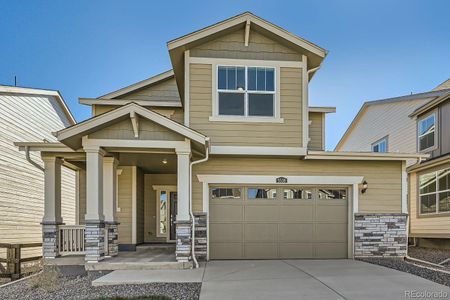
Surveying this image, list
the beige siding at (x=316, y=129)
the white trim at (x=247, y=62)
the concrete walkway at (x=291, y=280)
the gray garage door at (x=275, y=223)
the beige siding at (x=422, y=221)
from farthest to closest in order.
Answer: the beige siding at (x=316, y=129)
the beige siding at (x=422, y=221)
the gray garage door at (x=275, y=223)
the white trim at (x=247, y=62)
the concrete walkway at (x=291, y=280)

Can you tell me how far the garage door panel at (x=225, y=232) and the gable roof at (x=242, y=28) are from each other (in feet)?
14.8

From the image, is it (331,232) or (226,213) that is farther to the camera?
(331,232)

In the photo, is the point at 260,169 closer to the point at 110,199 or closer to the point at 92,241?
the point at 110,199

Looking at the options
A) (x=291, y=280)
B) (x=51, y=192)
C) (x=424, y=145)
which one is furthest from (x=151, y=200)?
(x=424, y=145)

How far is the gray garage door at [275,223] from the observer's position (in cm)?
941

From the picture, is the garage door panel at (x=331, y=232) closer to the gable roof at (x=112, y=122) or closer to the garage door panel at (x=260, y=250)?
the garage door panel at (x=260, y=250)

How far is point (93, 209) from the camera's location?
7820 millimetres

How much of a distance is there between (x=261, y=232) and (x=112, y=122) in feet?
15.5

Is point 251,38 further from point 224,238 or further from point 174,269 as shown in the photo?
point 174,269

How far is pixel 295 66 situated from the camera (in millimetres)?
9547

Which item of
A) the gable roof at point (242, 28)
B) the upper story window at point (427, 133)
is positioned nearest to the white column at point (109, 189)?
the gable roof at point (242, 28)

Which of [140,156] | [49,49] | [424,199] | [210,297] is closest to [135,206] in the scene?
[140,156]

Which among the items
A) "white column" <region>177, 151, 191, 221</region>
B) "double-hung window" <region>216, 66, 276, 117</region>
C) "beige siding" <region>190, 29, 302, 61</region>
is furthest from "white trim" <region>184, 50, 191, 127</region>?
"white column" <region>177, 151, 191, 221</region>

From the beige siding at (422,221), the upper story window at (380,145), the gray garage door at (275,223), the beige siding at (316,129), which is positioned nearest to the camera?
the gray garage door at (275,223)
